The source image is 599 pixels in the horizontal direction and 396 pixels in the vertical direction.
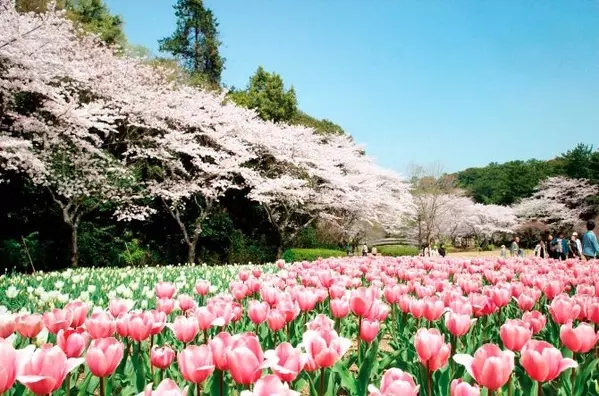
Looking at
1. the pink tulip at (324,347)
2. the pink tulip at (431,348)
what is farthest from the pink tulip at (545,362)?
the pink tulip at (324,347)

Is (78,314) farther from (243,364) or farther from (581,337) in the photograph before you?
(581,337)

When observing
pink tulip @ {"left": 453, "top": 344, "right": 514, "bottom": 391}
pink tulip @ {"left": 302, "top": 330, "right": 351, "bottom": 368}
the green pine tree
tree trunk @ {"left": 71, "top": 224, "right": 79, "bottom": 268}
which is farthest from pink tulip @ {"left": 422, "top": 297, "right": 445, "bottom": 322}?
the green pine tree

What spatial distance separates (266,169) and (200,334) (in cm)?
1975

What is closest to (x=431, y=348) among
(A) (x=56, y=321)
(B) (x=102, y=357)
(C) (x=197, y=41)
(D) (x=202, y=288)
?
(B) (x=102, y=357)

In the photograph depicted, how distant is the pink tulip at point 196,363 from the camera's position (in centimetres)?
169

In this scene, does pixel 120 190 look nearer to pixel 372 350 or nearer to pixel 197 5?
pixel 372 350

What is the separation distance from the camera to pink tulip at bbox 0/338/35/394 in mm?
1437

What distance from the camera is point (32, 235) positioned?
48.5 feet

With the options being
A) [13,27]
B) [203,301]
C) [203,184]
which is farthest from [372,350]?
[203,184]

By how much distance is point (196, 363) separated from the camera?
1.72m

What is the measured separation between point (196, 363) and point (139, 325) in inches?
29.2

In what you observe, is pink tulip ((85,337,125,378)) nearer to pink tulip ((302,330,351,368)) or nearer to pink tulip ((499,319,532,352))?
pink tulip ((302,330,351,368))

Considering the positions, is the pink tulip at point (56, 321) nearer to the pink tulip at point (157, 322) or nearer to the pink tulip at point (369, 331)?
the pink tulip at point (157, 322)

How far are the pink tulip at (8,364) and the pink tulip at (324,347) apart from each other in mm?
967
